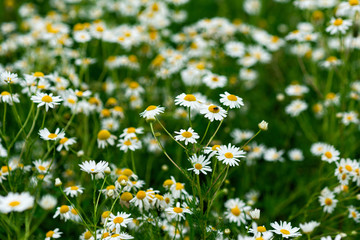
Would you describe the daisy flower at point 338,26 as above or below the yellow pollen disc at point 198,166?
above

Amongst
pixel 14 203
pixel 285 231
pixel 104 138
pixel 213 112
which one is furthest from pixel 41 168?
pixel 285 231

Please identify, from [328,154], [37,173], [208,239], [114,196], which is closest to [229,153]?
[208,239]

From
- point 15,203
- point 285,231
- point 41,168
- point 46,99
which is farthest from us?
point 41,168

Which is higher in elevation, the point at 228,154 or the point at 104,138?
the point at 228,154

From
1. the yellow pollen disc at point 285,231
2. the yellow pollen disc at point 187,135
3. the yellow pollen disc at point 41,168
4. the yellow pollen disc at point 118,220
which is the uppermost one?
the yellow pollen disc at point 187,135

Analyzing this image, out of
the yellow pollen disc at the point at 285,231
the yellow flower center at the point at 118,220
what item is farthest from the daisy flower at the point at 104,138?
the yellow pollen disc at the point at 285,231

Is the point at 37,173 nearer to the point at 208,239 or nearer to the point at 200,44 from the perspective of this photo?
the point at 208,239

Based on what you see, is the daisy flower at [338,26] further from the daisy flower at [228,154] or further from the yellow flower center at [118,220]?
the yellow flower center at [118,220]

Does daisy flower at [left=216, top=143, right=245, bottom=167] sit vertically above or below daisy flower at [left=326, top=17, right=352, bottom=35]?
below

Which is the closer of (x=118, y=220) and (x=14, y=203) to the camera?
(x=14, y=203)

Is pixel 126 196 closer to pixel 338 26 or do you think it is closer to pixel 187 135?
pixel 187 135

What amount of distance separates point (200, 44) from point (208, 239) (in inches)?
109

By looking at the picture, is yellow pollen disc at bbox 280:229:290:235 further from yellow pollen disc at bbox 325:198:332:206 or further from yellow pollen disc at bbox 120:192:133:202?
yellow pollen disc at bbox 120:192:133:202

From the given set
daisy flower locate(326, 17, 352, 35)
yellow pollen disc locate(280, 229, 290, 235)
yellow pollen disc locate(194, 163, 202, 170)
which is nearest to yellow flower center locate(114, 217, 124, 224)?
yellow pollen disc locate(194, 163, 202, 170)
